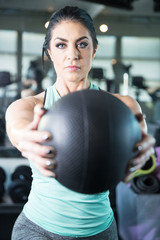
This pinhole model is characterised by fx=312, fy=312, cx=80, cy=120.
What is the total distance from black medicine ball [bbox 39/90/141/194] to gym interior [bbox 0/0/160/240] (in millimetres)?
1464

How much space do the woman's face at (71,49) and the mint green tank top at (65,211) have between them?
15.9 inches

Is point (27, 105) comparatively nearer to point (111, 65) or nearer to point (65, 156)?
point (65, 156)

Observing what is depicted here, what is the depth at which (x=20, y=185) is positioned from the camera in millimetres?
3123

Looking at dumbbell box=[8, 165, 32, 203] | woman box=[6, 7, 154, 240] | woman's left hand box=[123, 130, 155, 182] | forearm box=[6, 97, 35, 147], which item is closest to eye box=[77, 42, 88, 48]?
woman box=[6, 7, 154, 240]

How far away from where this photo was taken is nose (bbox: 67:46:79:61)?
1105 mm

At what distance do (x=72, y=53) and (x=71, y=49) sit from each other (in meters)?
0.02

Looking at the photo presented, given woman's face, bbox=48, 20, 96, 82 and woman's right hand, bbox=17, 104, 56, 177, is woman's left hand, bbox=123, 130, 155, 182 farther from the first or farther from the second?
woman's face, bbox=48, 20, 96, 82

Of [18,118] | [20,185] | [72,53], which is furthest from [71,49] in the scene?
[20,185]

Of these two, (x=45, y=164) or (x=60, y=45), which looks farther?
(x=60, y=45)

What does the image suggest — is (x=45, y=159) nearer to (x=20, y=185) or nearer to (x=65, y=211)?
(x=65, y=211)

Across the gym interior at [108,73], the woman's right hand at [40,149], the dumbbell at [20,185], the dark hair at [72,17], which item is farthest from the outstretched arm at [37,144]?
the dumbbell at [20,185]

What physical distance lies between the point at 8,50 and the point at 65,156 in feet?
16.0

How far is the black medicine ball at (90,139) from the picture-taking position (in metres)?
0.75

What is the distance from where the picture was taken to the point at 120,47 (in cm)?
637
